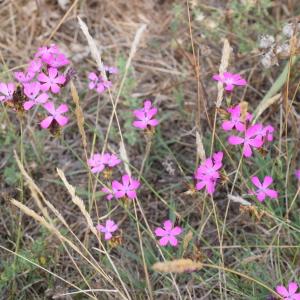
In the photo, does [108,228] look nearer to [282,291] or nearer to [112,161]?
[112,161]

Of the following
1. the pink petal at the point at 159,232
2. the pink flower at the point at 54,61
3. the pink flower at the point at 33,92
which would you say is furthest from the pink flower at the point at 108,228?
the pink flower at the point at 54,61

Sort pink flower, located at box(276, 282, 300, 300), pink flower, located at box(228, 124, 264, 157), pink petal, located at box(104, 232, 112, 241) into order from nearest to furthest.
→ pink flower, located at box(276, 282, 300, 300) < pink flower, located at box(228, 124, 264, 157) < pink petal, located at box(104, 232, 112, 241)

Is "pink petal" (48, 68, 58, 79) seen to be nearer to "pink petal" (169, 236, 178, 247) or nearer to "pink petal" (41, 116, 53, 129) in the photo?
"pink petal" (41, 116, 53, 129)

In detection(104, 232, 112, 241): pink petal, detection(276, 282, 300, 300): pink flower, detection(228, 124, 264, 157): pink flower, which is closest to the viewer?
detection(276, 282, 300, 300): pink flower

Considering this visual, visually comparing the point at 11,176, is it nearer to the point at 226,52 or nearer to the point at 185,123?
the point at 185,123

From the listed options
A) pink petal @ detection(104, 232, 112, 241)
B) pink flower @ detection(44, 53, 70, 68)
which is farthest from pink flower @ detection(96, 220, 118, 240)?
pink flower @ detection(44, 53, 70, 68)

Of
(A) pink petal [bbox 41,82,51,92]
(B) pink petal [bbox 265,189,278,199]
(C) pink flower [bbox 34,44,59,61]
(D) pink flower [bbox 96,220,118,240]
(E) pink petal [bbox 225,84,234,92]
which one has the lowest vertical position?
(D) pink flower [bbox 96,220,118,240]
